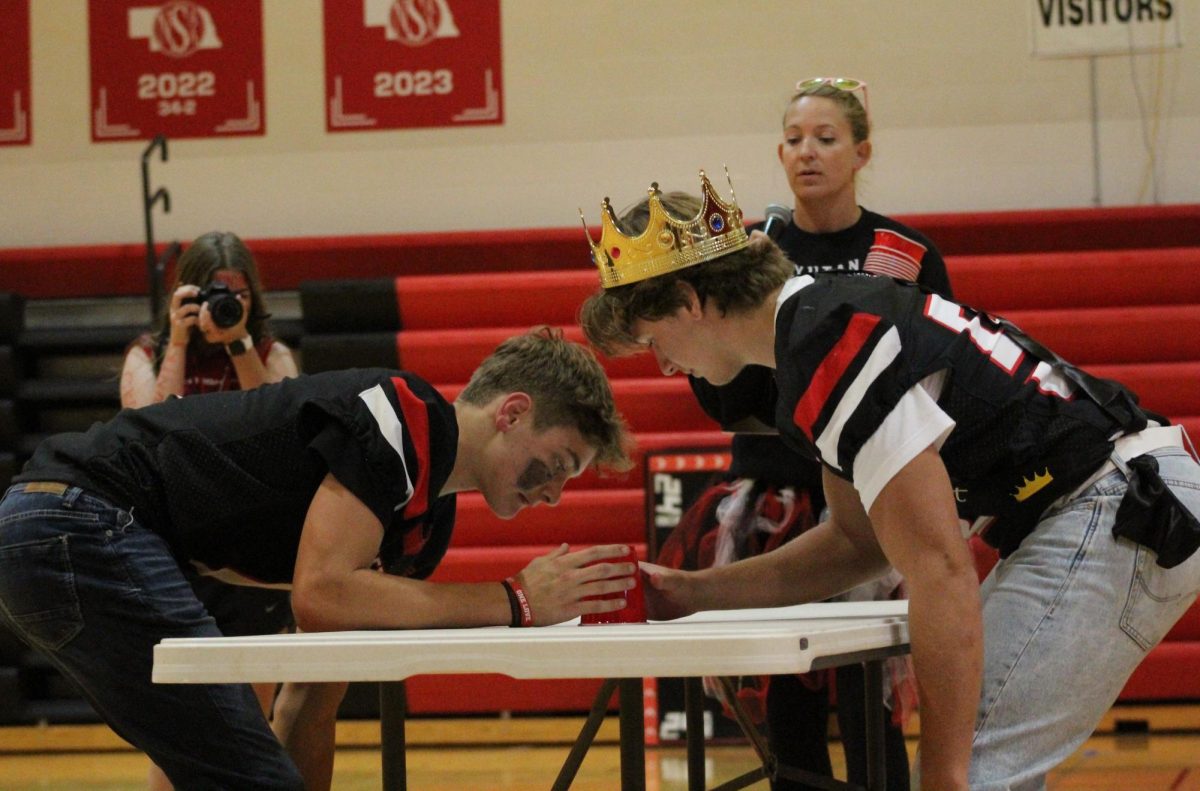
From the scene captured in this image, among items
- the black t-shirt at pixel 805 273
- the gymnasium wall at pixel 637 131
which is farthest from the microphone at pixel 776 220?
the gymnasium wall at pixel 637 131

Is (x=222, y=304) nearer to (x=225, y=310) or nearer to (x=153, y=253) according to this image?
(x=225, y=310)

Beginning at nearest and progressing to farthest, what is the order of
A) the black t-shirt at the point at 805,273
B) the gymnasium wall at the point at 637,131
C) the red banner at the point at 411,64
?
the black t-shirt at the point at 805,273, the gymnasium wall at the point at 637,131, the red banner at the point at 411,64

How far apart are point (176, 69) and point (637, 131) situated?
2.25 meters

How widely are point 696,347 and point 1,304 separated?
469cm

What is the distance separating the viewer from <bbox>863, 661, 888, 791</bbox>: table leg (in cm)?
178

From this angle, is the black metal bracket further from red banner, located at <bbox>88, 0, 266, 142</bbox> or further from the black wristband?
the black wristband

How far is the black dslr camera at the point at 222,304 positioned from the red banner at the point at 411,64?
3292 mm

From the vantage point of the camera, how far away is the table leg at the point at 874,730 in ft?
5.83

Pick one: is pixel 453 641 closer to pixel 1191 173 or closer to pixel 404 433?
pixel 404 433

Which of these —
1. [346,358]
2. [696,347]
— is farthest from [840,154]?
[346,358]

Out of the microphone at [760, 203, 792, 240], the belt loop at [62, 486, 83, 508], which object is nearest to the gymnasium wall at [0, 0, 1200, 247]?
the microphone at [760, 203, 792, 240]

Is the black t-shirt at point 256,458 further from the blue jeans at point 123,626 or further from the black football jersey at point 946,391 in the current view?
the black football jersey at point 946,391

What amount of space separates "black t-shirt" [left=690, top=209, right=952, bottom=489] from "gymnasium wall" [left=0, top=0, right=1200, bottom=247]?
336 cm

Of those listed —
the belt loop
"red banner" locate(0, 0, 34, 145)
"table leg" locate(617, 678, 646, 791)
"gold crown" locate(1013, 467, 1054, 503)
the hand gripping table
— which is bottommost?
"table leg" locate(617, 678, 646, 791)
